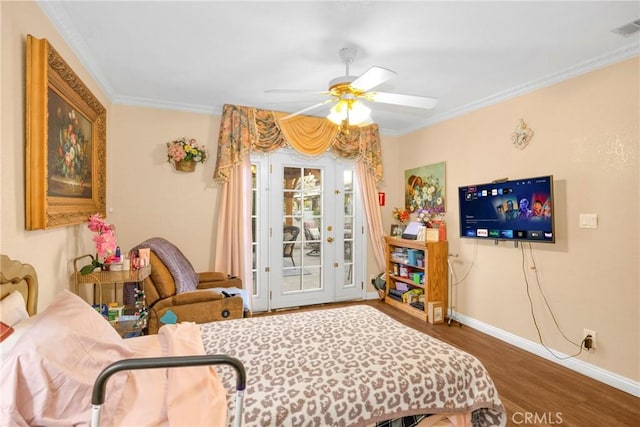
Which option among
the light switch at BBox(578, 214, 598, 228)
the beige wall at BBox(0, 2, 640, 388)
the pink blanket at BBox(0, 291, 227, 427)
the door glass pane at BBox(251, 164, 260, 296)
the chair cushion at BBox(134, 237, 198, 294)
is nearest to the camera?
the pink blanket at BBox(0, 291, 227, 427)

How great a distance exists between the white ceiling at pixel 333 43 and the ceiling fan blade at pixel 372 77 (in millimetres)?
399

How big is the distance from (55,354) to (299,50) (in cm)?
236

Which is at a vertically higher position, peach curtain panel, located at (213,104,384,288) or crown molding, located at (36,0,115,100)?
crown molding, located at (36,0,115,100)

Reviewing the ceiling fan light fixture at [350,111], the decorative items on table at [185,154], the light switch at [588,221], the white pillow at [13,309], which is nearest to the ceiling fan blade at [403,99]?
the ceiling fan light fixture at [350,111]

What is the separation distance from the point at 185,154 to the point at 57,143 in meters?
1.64

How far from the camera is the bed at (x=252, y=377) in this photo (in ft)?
3.82

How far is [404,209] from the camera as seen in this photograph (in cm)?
480

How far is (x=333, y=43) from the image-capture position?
2.43 metres

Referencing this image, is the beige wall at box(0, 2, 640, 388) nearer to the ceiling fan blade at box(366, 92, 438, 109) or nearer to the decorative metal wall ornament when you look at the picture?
the decorative metal wall ornament

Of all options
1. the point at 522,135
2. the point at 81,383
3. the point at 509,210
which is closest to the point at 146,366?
the point at 81,383

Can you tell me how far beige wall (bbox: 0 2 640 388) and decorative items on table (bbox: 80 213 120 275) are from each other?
0.15m

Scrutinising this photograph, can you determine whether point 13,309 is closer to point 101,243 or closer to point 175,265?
point 101,243

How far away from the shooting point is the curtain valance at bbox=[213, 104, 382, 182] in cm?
388

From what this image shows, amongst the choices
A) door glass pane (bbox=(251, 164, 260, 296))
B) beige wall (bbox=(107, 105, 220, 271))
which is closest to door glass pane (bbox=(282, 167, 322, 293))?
door glass pane (bbox=(251, 164, 260, 296))
